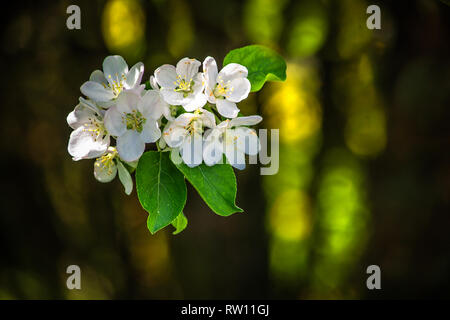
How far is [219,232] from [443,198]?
1.24 m

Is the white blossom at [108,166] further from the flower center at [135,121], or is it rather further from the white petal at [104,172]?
the flower center at [135,121]

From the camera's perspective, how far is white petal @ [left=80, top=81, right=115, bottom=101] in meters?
0.81

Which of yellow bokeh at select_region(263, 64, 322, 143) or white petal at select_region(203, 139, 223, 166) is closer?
white petal at select_region(203, 139, 223, 166)

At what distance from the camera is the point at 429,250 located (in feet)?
→ 7.32

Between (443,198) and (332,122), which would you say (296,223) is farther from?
(443,198)

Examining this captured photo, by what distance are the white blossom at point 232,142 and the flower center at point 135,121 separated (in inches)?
5.0

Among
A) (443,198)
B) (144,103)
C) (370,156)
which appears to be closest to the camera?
(144,103)

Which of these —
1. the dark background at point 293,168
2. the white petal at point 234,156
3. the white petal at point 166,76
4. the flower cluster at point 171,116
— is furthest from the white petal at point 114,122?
the dark background at point 293,168

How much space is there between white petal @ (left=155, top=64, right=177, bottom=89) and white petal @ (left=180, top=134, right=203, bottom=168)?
0.37 ft

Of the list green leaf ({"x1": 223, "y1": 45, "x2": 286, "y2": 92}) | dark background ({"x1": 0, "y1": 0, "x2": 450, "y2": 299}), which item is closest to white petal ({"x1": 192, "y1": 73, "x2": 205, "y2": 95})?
green leaf ({"x1": 223, "y1": 45, "x2": 286, "y2": 92})

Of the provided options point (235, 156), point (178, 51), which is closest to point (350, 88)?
point (178, 51)

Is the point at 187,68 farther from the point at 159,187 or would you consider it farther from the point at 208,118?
the point at 159,187

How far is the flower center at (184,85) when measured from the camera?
2.61 feet

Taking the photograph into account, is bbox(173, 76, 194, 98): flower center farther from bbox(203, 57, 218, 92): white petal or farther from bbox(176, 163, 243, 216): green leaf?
bbox(176, 163, 243, 216): green leaf
